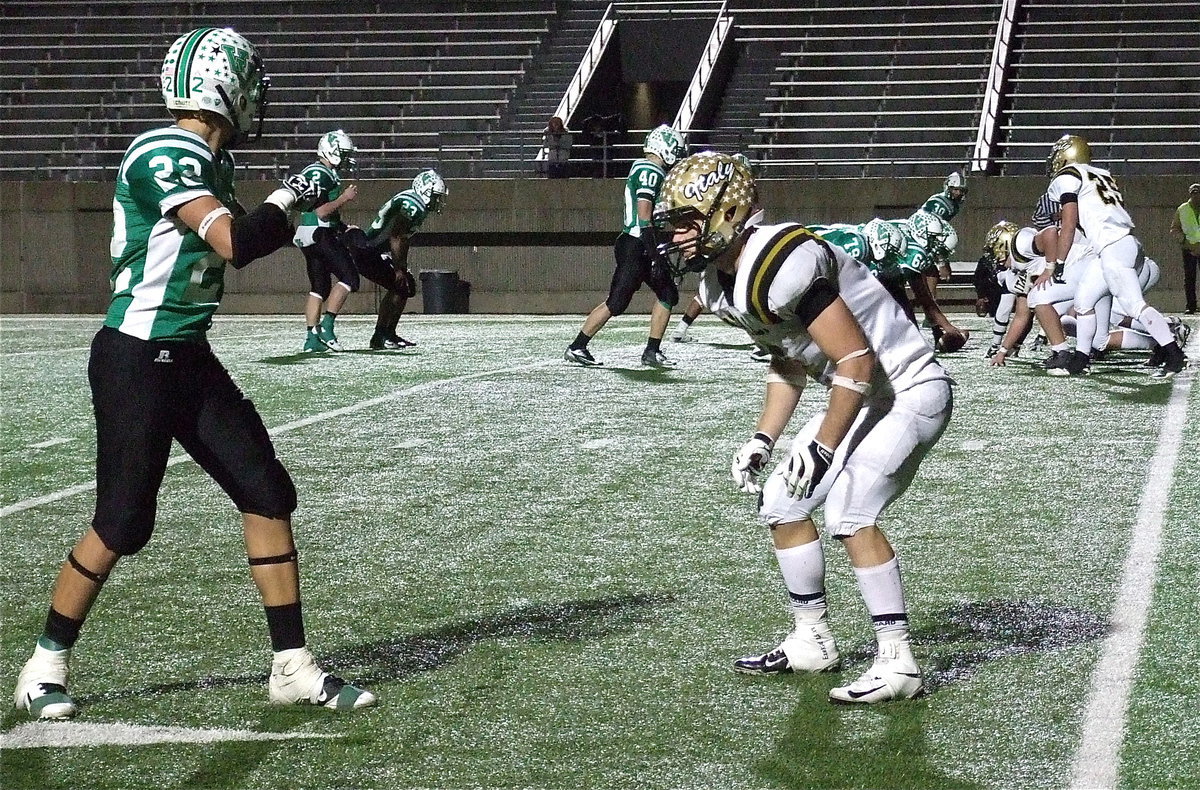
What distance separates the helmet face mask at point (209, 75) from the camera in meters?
3.76

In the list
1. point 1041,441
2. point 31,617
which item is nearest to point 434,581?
point 31,617

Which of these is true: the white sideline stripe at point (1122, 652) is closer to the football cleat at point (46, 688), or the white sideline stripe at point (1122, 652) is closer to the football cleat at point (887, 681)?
the football cleat at point (887, 681)

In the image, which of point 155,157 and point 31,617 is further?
point 31,617

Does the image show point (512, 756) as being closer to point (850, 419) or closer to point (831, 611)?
point (850, 419)

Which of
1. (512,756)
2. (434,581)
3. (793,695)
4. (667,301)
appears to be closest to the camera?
(512,756)

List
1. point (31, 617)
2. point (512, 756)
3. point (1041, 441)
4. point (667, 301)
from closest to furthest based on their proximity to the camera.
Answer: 1. point (512, 756)
2. point (31, 617)
3. point (1041, 441)
4. point (667, 301)

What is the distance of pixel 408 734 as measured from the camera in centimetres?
367

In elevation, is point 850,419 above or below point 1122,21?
below

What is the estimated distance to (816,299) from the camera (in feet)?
12.1

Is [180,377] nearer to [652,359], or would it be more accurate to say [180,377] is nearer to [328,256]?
[652,359]

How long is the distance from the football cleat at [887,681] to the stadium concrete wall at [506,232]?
17765 mm

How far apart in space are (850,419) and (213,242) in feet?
5.04

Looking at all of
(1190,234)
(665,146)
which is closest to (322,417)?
(665,146)

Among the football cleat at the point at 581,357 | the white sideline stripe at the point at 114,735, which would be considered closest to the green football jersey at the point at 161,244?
the white sideline stripe at the point at 114,735
